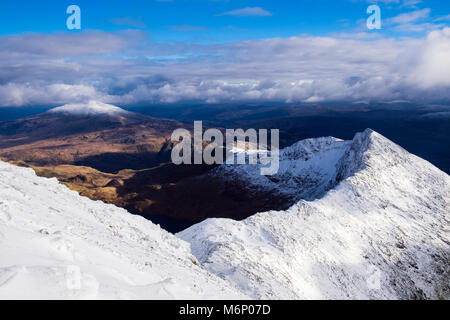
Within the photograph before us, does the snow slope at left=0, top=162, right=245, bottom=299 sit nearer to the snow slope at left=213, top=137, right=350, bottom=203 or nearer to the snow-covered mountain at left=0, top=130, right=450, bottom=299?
the snow-covered mountain at left=0, top=130, right=450, bottom=299

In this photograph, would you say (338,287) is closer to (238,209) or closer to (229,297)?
(229,297)

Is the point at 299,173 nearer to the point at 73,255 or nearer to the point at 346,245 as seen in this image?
Result: the point at 346,245

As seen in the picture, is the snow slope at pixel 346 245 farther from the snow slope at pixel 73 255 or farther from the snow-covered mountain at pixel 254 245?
the snow slope at pixel 73 255

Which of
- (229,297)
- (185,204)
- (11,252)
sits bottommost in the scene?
(185,204)

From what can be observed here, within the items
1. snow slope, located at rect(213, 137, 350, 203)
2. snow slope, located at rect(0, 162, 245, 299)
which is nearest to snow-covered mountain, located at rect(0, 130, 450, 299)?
snow slope, located at rect(0, 162, 245, 299)

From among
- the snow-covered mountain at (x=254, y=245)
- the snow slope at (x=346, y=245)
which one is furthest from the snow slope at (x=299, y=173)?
the snow slope at (x=346, y=245)
